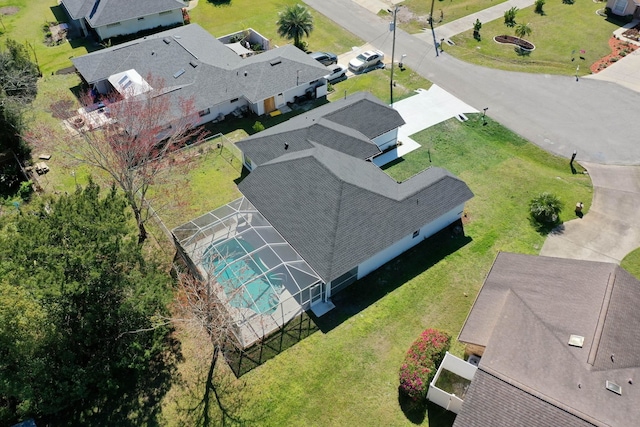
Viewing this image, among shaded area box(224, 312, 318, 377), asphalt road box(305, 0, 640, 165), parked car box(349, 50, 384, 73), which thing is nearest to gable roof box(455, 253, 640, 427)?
shaded area box(224, 312, 318, 377)

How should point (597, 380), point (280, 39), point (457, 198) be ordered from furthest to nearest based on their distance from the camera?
1. point (280, 39)
2. point (457, 198)
3. point (597, 380)

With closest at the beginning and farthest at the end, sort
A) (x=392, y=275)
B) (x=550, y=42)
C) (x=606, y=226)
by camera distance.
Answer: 1. (x=392, y=275)
2. (x=606, y=226)
3. (x=550, y=42)

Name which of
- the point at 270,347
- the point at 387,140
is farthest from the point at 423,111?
the point at 270,347

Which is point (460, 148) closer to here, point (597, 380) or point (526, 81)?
point (526, 81)

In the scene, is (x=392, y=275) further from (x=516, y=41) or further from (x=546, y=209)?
(x=516, y=41)

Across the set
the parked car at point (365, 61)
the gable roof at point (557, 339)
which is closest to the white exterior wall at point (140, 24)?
the parked car at point (365, 61)

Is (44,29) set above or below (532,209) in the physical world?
above

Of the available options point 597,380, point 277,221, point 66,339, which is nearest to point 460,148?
point 277,221
